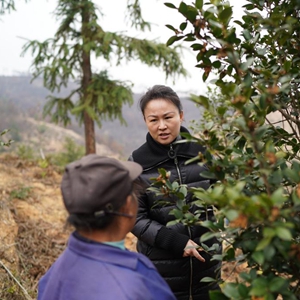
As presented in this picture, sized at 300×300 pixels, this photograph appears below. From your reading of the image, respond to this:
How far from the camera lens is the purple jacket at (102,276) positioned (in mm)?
1196

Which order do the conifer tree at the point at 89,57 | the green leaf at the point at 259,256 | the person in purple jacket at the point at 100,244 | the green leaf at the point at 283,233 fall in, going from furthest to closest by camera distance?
the conifer tree at the point at 89,57 < the person in purple jacket at the point at 100,244 < the green leaf at the point at 259,256 < the green leaf at the point at 283,233

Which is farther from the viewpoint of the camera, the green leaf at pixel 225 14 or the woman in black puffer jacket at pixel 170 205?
the woman in black puffer jacket at pixel 170 205

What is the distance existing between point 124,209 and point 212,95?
4889 millimetres

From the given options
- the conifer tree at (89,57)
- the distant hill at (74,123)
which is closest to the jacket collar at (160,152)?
the conifer tree at (89,57)

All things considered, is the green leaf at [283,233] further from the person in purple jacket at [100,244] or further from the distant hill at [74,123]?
the distant hill at [74,123]

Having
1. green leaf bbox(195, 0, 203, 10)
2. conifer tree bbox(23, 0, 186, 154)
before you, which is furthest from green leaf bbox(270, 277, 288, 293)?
conifer tree bbox(23, 0, 186, 154)

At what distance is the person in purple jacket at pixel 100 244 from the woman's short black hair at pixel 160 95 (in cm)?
112

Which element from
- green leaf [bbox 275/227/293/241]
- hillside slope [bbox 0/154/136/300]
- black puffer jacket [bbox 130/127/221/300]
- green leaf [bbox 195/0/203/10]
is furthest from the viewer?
hillside slope [bbox 0/154/136/300]

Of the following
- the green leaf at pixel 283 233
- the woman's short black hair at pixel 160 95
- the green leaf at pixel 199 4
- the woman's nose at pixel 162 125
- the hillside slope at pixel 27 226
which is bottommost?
the hillside slope at pixel 27 226

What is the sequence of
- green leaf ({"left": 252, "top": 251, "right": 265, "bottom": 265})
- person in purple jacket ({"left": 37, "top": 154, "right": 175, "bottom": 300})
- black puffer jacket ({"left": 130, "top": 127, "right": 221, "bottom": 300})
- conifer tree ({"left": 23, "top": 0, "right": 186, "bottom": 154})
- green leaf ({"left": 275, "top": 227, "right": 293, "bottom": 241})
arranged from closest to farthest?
green leaf ({"left": 275, "top": 227, "right": 293, "bottom": 241}) → green leaf ({"left": 252, "top": 251, "right": 265, "bottom": 265}) → person in purple jacket ({"left": 37, "top": 154, "right": 175, "bottom": 300}) → black puffer jacket ({"left": 130, "top": 127, "right": 221, "bottom": 300}) → conifer tree ({"left": 23, "top": 0, "right": 186, "bottom": 154})

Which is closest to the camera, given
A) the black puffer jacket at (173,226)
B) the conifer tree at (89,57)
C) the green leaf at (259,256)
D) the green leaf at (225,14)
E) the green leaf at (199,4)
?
the green leaf at (259,256)

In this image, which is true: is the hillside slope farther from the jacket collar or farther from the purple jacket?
the purple jacket

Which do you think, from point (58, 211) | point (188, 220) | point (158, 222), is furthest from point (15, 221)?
point (188, 220)

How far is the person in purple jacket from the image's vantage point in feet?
3.98
